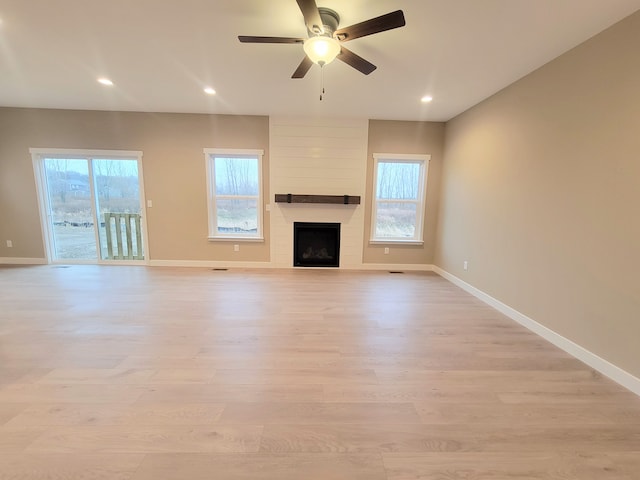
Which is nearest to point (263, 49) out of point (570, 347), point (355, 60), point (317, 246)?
point (355, 60)

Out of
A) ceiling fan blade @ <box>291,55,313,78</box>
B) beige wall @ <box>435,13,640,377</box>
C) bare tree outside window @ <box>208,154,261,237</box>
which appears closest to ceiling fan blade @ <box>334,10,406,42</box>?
ceiling fan blade @ <box>291,55,313,78</box>

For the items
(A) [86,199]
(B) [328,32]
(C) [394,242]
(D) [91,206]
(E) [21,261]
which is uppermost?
(B) [328,32]

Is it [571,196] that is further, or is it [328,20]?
[571,196]

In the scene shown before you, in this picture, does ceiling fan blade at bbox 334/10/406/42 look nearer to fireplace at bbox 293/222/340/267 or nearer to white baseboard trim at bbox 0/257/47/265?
fireplace at bbox 293/222/340/267

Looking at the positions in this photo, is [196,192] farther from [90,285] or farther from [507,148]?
[507,148]

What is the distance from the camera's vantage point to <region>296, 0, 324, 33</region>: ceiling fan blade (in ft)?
5.52

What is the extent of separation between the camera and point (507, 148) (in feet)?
10.7

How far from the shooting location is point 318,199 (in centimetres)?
487

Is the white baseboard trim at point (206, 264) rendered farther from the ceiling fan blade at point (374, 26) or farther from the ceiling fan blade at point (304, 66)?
the ceiling fan blade at point (374, 26)

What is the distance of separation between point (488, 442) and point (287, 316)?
199 cm

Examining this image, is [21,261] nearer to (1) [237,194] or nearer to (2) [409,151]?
(1) [237,194]

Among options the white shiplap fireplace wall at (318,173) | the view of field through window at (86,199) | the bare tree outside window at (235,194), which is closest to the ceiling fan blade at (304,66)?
the white shiplap fireplace wall at (318,173)

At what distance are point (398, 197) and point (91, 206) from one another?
561 cm

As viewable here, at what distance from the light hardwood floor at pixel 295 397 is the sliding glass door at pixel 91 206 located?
6.40 ft
